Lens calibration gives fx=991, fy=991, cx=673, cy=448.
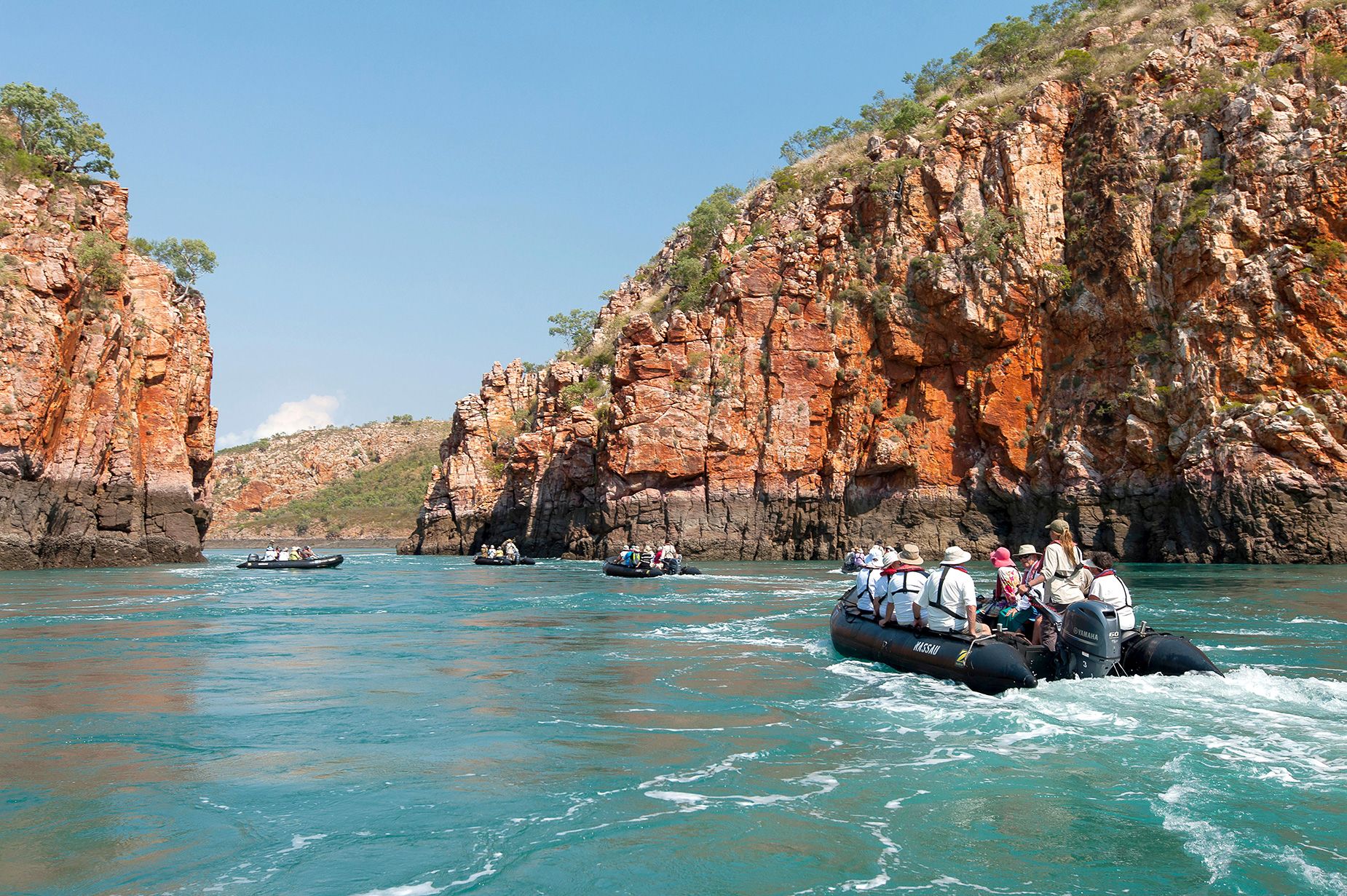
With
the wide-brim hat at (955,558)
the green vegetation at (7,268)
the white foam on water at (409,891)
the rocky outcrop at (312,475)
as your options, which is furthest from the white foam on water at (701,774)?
the rocky outcrop at (312,475)

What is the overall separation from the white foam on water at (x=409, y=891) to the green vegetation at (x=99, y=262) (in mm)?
48914

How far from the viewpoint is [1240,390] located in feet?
130

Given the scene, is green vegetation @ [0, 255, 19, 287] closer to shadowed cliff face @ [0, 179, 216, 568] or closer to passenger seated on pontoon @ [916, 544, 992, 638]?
shadowed cliff face @ [0, 179, 216, 568]

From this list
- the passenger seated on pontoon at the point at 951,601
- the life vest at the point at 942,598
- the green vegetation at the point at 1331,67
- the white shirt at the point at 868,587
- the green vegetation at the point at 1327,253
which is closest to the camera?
the passenger seated on pontoon at the point at 951,601

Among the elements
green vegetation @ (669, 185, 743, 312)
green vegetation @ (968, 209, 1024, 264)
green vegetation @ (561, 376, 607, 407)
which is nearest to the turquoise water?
green vegetation @ (968, 209, 1024, 264)

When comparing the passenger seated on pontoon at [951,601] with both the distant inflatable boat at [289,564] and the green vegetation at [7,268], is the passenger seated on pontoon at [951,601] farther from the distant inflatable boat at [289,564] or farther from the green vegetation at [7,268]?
the green vegetation at [7,268]

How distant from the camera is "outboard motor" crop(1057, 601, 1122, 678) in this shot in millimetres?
12125

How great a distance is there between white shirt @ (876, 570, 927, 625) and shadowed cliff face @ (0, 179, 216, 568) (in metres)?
39.1

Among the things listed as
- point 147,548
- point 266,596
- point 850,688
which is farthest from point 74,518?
point 850,688

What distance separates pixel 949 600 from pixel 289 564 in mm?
40552

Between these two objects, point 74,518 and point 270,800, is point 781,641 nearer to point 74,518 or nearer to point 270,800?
point 270,800

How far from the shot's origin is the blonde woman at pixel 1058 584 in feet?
43.2

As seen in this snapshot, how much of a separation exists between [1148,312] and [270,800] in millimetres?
45136

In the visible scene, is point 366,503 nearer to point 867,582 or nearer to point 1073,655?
point 867,582
